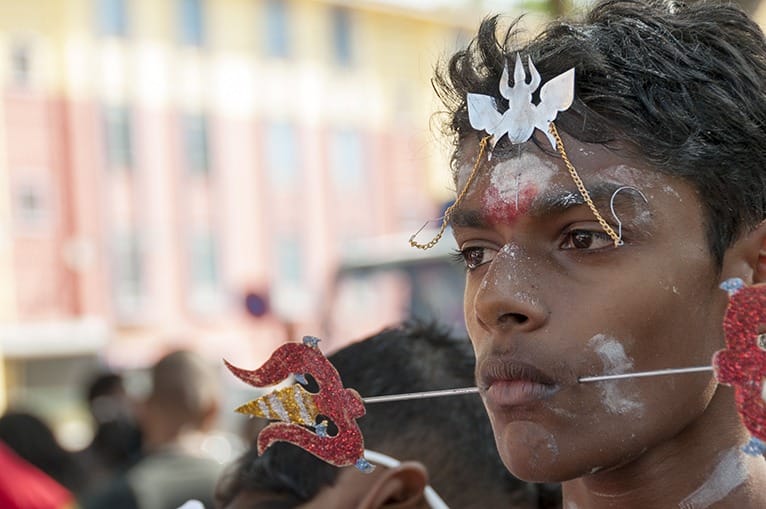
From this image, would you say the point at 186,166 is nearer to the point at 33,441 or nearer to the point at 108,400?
the point at 108,400

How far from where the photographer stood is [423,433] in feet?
8.31

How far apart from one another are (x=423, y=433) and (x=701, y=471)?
2.72 feet

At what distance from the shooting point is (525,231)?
5.97ft

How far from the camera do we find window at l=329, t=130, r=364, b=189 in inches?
1268

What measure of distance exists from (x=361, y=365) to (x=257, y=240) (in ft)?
92.6

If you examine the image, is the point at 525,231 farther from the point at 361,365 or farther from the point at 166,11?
the point at 166,11

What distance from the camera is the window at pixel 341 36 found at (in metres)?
32.5

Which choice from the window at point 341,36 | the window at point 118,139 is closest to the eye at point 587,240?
the window at point 118,139

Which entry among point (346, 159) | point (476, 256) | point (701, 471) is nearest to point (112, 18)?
point (346, 159)

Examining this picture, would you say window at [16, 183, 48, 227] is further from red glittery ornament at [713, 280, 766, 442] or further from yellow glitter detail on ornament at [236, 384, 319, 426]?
red glittery ornament at [713, 280, 766, 442]

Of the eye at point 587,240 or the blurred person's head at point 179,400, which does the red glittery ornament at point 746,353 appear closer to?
the eye at point 587,240

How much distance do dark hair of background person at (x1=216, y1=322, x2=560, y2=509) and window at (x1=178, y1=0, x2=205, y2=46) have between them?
92.3 feet

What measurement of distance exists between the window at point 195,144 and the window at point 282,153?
1937mm

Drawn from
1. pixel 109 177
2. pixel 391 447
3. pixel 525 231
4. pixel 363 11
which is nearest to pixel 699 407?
pixel 525 231
